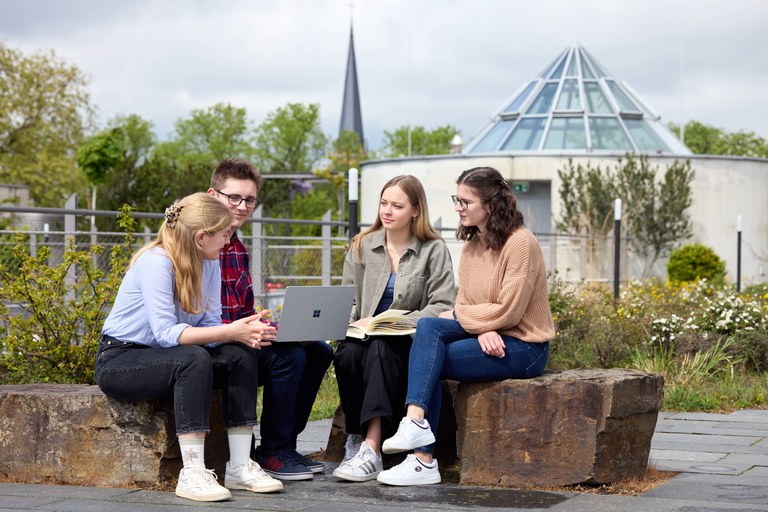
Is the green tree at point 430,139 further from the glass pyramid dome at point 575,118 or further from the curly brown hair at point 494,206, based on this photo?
the curly brown hair at point 494,206

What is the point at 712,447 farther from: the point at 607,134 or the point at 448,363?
the point at 607,134

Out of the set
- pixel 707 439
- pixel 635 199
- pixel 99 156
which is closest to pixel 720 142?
pixel 99 156

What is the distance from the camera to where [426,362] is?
5391mm

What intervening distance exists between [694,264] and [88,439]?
78.0ft

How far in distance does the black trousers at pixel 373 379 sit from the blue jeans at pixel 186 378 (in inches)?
23.4

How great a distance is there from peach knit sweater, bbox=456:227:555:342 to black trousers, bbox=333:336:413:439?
0.38 m

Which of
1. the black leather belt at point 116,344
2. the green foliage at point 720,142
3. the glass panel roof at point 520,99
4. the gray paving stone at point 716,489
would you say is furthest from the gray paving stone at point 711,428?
the green foliage at point 720,142

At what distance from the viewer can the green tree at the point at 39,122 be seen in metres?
45.7

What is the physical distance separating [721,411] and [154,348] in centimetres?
517

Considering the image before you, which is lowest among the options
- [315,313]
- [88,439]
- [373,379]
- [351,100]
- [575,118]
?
[88,439]

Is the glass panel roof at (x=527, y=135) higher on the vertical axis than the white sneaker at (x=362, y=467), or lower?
higher

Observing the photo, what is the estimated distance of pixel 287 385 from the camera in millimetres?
5559

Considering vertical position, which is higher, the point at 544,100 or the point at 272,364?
the point at 544,100

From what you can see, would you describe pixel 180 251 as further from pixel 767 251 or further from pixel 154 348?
pixel 767 251
